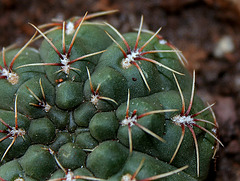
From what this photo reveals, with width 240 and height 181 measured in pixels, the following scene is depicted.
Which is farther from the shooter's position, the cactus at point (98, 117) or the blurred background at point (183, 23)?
the blurred background at point (183, 23)

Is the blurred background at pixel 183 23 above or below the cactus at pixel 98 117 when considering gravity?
above

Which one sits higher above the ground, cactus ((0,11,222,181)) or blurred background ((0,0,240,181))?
blurred background ((0,0,240,181))

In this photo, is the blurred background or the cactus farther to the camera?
the blurred background

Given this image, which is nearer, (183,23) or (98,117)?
(98,117)

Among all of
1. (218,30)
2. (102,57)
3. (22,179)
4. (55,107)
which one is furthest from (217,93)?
(22,179)

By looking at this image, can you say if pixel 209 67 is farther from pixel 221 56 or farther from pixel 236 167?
pixel 236 167
